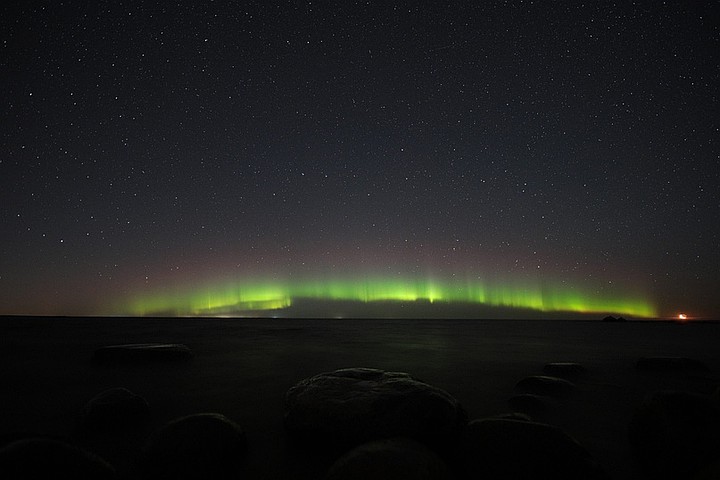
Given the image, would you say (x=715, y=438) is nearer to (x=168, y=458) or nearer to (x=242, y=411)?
(x=168, y=458)

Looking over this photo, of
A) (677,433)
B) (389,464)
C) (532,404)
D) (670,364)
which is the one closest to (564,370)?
(670,364)

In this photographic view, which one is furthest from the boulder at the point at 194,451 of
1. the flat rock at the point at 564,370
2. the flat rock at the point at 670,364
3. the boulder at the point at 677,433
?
the flat rock at the point at 670,364

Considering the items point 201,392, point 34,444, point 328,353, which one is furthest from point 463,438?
point 328,353

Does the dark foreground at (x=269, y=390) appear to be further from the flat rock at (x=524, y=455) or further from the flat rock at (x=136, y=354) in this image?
the flat rock at (x=524, y=455)

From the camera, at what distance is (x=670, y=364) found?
6.97 m

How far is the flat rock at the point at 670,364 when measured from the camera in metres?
6.85

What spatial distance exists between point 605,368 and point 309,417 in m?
6.94

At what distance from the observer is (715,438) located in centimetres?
251

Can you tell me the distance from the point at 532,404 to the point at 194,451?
375cm

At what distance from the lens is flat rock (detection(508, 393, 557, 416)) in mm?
4270

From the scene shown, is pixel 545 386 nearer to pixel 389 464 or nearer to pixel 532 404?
pixel 532 404

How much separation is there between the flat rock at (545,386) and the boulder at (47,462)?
16.1ft

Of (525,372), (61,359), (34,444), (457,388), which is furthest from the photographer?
(61,359)

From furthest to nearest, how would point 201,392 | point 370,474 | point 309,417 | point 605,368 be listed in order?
point 605,368, point 201,392, point 309,417, point 370,474
